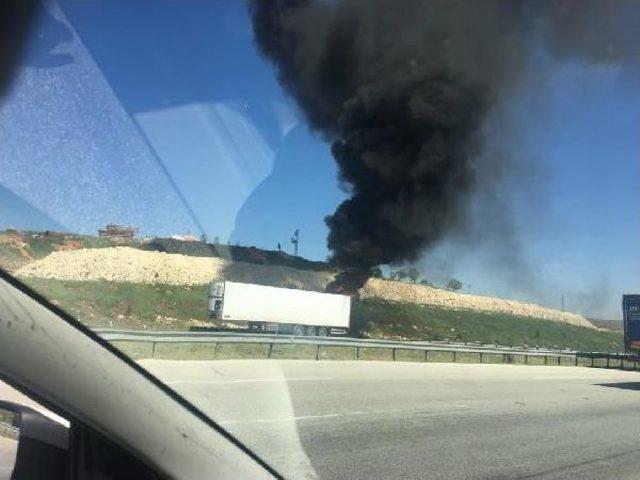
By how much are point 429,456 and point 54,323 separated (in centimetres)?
509

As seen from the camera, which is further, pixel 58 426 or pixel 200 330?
pixel 200 330

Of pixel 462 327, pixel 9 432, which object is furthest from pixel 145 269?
pixel 462 327

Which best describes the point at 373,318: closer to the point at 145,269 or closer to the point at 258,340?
the point at 258,340

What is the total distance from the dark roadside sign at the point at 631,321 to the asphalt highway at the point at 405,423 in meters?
1.58

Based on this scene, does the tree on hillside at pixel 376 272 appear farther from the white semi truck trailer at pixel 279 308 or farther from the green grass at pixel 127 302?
the green grass at pixel 127 302

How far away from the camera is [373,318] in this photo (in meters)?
9.28

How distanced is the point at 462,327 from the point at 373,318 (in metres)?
1.75

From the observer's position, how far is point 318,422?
25.2 ft

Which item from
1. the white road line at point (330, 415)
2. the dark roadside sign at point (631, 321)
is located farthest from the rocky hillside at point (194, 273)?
the dark roadside sign at point (631, 321)

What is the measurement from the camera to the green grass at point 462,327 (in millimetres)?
9344

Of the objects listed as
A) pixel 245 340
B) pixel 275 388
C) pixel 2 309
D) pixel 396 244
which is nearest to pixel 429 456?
pixel 275 388

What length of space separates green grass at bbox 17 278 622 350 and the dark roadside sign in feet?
1.62

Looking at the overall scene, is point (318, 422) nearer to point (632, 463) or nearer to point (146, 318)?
point (632, 463)

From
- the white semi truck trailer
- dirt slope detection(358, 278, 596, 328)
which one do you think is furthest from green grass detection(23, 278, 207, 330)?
dirt slope detection(358, 278, 596, 328)
